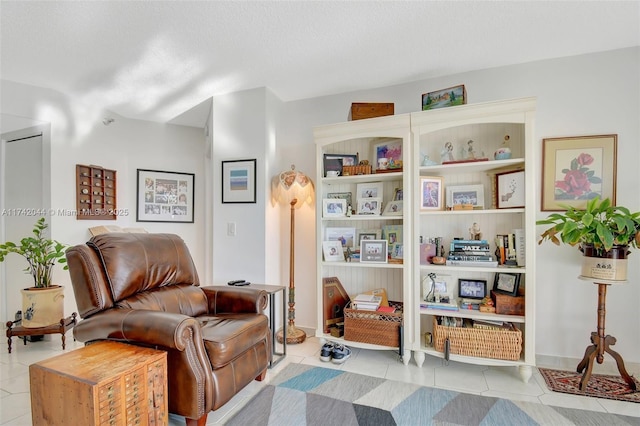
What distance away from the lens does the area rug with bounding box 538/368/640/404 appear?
1.88 m

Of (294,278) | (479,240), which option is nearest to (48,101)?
(294,278)

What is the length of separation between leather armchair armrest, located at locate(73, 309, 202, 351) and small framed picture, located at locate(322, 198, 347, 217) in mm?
1471

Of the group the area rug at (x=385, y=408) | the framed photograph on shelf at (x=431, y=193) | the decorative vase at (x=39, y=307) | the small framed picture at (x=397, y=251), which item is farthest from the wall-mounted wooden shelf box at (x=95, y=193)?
the framed photograph on shelf at (x=431, y=193)

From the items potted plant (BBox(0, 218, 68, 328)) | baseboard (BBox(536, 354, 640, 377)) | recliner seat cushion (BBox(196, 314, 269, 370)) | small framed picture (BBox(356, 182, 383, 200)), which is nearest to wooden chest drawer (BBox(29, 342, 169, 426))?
recliner seat cushion (BBox(196, 314, 269, 370))

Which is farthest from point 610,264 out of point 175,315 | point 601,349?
point 175,315

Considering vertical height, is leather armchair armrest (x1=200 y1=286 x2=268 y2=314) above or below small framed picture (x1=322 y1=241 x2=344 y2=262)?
below

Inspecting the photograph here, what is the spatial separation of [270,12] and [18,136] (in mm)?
3272

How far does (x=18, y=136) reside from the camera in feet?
10.5

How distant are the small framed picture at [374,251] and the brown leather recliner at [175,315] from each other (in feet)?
2.94

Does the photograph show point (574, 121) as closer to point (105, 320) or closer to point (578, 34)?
point (578, 34)

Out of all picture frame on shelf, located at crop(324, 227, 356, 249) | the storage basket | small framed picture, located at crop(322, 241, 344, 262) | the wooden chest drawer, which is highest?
the storage basket

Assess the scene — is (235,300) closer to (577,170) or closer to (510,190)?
(510,190)

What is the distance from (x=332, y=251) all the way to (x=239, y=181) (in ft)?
3.80

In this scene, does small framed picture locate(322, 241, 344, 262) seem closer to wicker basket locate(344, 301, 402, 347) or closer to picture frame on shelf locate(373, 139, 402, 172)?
wicker basket locate(344, 301, 402, 347)
